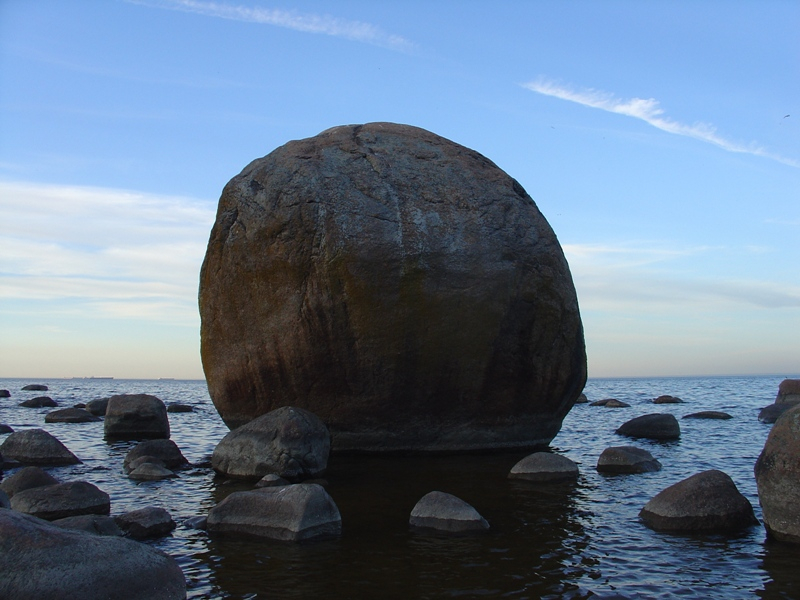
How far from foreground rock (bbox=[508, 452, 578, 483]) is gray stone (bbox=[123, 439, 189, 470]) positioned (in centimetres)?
727

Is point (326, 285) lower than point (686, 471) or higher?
higher

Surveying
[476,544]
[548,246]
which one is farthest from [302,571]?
[548,246]

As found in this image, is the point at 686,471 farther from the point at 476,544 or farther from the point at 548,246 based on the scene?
the point at 476,544

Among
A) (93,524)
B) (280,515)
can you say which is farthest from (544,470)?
(93,524)

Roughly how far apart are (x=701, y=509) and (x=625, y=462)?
15.5ft

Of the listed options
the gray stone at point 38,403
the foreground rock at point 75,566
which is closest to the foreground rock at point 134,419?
the foreground rock at point 75,566

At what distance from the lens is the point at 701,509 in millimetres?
9820

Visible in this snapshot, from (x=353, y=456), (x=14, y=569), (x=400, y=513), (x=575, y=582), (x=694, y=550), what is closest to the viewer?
(x=14, y=569)

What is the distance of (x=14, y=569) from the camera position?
6.43 m

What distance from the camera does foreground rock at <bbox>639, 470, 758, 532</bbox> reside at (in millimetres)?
9758

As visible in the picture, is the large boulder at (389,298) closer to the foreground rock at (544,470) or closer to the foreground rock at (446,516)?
the foreground rock at (544,470)

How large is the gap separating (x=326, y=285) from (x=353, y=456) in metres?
3.94

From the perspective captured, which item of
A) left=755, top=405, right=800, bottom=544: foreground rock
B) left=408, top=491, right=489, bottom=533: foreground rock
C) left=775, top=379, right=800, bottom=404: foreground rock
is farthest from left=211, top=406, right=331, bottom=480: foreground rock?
left=775, top=379, right=800, bottom=404: foreground rock

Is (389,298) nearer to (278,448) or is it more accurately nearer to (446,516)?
(278,448)
